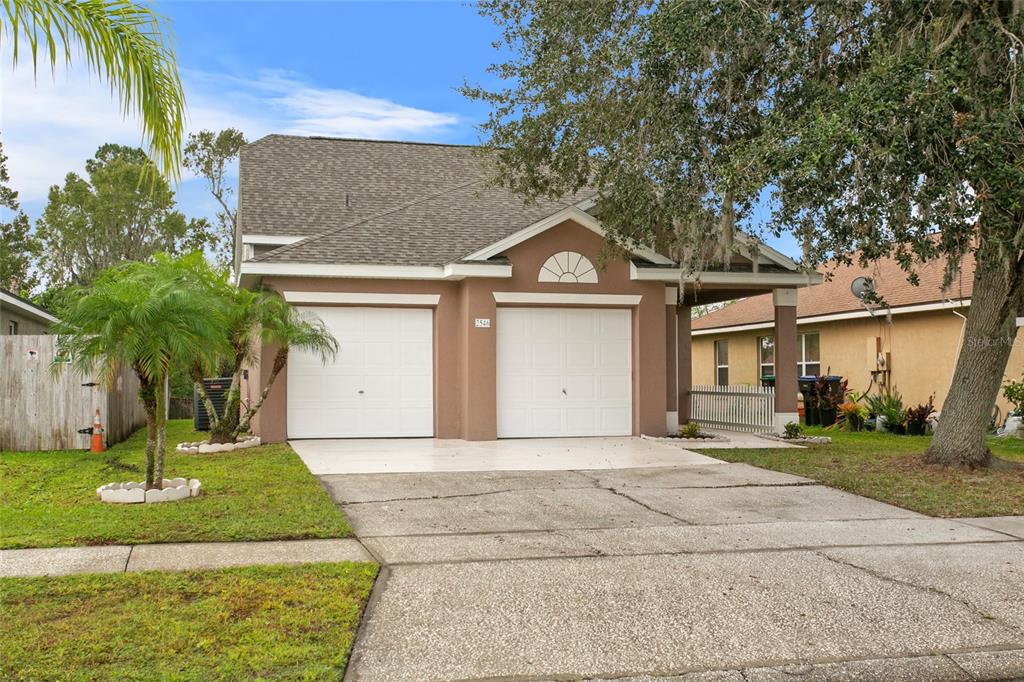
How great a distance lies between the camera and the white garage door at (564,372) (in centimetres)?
1559

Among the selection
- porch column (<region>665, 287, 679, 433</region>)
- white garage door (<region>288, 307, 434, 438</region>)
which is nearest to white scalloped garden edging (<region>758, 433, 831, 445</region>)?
porch column (<region>665, 287, 679, 433</region>)

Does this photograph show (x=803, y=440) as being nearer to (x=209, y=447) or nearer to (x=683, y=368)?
(x=683, y=368)

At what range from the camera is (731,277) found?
1619 centimetres

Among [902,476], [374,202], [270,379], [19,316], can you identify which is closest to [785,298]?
[902,476]

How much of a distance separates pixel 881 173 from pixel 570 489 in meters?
4.79

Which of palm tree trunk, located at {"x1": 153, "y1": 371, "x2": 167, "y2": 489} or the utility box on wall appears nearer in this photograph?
palm tree trunk, located at {"x1": 153, "y1": 371, "x2": 167, "y2": 489}

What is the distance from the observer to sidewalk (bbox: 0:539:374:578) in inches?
241

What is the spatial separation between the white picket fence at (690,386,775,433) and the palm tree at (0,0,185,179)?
13.6 m

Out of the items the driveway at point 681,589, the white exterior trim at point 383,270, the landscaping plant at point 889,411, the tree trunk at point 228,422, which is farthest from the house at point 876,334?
the tree trunk at point 228,422

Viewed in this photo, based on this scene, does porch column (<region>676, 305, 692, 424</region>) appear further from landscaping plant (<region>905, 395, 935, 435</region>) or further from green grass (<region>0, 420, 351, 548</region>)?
green grass (<region>0, 420, 351, 548</region>)

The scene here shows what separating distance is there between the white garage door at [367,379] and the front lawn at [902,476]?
530 cm

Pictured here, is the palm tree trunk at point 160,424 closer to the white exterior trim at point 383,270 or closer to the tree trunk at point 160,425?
the tree trunk at point 160,425

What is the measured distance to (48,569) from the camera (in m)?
6.08

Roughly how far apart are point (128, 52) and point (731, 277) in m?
12.6
